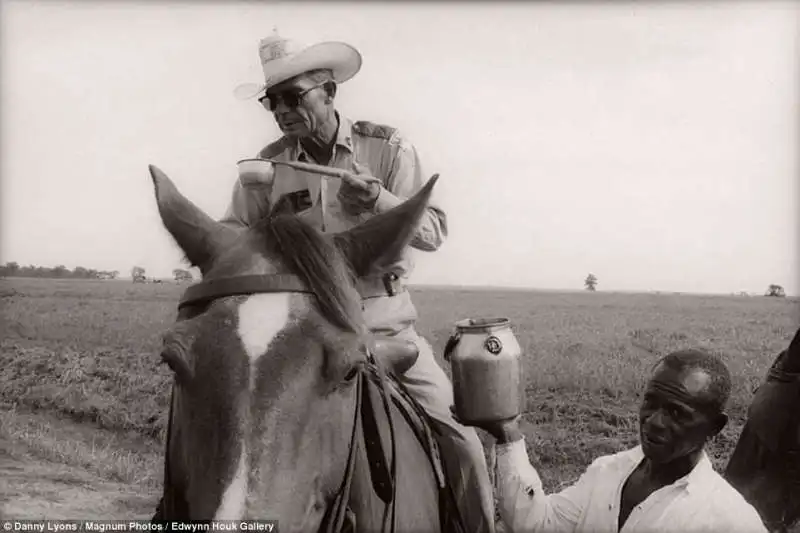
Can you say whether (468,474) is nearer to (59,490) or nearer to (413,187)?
(413,187)

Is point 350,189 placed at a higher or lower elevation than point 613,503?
higher

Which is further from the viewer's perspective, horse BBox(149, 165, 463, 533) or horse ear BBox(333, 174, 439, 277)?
horse ear BBox(333, 174, 439, 277)

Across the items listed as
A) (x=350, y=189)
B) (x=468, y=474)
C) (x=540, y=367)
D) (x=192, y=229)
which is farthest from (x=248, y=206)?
(x=540, y=367)

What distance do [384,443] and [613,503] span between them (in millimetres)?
1214

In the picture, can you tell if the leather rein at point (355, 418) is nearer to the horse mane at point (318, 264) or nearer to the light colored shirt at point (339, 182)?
the horse mane at point (318, 264)

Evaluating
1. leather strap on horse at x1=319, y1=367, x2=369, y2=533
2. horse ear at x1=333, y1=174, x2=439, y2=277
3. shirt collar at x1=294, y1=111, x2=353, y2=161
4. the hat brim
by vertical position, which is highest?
the hat brim

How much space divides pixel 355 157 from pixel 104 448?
12304 millimetres

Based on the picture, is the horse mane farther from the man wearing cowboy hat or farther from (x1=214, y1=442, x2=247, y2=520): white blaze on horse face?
the man wearing cowboy hat

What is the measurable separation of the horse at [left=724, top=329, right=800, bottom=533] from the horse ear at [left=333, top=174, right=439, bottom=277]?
2912 millimetres

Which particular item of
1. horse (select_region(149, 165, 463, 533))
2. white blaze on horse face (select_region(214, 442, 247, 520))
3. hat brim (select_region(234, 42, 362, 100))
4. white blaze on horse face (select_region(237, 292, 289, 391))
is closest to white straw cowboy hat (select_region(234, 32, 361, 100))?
hat brim (select_region(234, 42, 362, 100))

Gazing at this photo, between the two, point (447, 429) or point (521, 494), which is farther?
point (447, 429)

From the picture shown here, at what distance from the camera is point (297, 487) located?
220cm

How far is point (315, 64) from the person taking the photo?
3783 millimetres

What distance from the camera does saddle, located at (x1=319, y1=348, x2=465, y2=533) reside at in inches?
96.2
